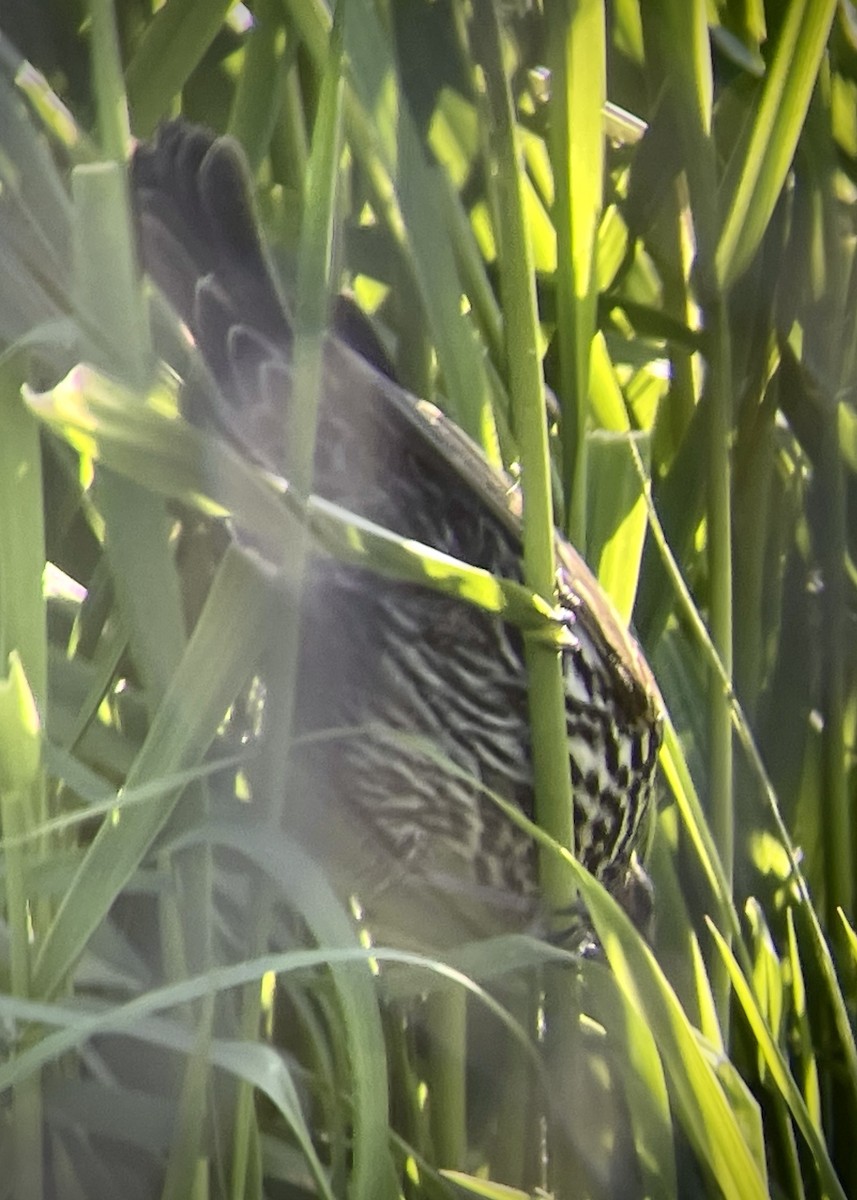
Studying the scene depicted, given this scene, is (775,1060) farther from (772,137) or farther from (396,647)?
(772,137)

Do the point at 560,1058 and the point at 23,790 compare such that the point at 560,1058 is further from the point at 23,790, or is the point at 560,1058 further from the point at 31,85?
the point at 31,85

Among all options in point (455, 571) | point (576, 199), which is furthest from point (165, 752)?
point (576, 199)

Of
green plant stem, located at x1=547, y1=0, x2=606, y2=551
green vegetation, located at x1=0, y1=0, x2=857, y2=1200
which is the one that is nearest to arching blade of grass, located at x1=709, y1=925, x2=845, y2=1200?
green vegetation, located at x1=0, y1=0, x2=857, y2=1200

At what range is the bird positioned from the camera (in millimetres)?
311

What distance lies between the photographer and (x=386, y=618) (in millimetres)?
369

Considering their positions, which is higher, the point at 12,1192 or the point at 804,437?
the point at 804,437

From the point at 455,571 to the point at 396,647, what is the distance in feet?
0.29

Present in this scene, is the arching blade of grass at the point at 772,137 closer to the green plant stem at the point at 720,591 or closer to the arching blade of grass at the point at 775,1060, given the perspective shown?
the green plant stem at the point at 720,591

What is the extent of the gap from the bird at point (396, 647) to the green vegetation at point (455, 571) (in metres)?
0.02

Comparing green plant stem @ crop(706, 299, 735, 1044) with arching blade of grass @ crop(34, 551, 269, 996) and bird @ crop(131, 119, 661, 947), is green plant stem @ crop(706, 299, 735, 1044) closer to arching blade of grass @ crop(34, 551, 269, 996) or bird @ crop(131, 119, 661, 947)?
bird @ crop(131, 119, 661, 947)

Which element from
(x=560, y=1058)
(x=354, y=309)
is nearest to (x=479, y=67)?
(x=354, y=309)

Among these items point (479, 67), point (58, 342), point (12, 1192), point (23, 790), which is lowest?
point (12, 1192)

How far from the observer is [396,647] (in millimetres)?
371

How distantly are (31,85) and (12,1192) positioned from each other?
292 mm
